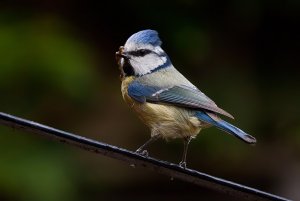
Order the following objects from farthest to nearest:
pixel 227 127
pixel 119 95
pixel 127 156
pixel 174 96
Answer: pixel 119 95 → pixel 174 96 → pixel 227 127 → pixel 127 156

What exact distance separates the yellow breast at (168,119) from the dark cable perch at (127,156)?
0.66m

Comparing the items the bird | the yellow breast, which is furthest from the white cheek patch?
the yellow breast

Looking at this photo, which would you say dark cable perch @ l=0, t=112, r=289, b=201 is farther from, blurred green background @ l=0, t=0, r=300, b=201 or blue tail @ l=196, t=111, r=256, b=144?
blurred green background @ l=0, t=0, r=300, b=201

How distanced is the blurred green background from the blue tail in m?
1.34

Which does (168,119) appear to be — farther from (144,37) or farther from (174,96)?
(144,37)

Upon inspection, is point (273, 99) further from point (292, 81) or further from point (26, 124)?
point (26, 124)

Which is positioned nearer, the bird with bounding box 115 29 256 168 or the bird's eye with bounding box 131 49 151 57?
the bird with bounding box 115 29 256 168

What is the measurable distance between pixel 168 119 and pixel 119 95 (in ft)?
7.32

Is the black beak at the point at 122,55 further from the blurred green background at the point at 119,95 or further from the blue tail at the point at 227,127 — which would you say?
the blurred green background at the point at 119,95

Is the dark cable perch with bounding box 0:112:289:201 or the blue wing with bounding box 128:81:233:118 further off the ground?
the blue wing with bounding box 128:81:233:118

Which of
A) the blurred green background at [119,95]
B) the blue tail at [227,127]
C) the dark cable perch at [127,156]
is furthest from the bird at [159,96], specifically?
the blurred green background at [119,95]

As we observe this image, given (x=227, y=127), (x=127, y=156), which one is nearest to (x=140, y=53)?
(x=227, y=127)

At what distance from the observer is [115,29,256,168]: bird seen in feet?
9.64

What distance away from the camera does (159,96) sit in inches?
119
